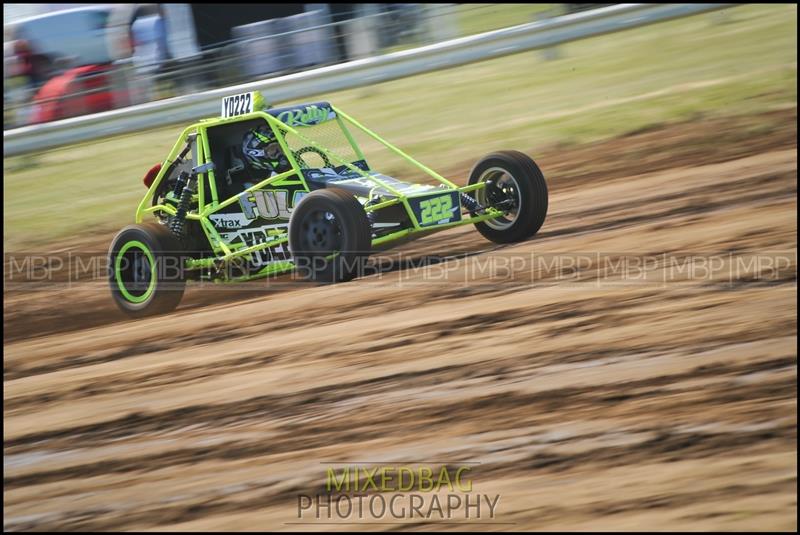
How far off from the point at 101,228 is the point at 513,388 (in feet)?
20.1

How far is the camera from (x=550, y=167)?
29.6ft

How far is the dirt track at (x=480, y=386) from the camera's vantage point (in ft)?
12.2

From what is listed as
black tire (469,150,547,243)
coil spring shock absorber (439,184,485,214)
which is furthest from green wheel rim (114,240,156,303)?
black tire (469,150,547,243)

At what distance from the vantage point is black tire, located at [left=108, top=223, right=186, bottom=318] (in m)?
6.82

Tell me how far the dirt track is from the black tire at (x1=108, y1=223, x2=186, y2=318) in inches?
5.9

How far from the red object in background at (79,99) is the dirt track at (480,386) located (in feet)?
14.1

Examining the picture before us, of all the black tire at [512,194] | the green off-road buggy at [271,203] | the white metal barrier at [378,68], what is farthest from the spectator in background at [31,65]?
the black tire at [512,194]

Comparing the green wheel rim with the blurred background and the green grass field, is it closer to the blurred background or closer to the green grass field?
the green grass field

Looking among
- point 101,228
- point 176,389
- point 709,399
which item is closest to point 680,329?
point 709,399

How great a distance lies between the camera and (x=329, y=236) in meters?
6.14

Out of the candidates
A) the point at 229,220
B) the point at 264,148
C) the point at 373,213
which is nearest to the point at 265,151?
the point at 264,148

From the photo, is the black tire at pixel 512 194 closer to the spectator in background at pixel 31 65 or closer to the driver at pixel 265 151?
the driver at pixel 265 151

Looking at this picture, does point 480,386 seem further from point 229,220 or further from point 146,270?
point 146,270

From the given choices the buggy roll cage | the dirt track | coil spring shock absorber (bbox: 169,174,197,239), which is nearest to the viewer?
the dirt track
